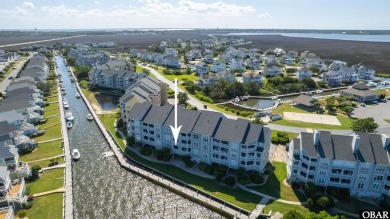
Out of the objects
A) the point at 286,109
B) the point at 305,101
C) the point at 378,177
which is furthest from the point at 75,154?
the point at 305,101

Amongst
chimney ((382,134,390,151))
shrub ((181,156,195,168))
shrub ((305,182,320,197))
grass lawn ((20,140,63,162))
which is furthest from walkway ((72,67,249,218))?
chimney ((382,134,390,151))

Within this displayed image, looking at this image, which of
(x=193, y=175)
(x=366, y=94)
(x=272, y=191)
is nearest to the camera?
(x=272, y=191)

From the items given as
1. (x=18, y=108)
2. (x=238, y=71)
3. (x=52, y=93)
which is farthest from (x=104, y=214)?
(x=238, y=71)

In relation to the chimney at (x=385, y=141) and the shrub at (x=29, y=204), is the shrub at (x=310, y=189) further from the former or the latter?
the shrub at (x=29, y=204)

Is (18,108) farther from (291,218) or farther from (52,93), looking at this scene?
(291,218)

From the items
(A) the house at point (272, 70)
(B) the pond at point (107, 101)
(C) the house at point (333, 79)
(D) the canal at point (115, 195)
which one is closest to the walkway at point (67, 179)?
(D) the canal at point (115, 195)

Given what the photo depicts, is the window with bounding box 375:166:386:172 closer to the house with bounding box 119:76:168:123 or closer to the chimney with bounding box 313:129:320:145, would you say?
the chimney with bounding box 313:129:320:145
